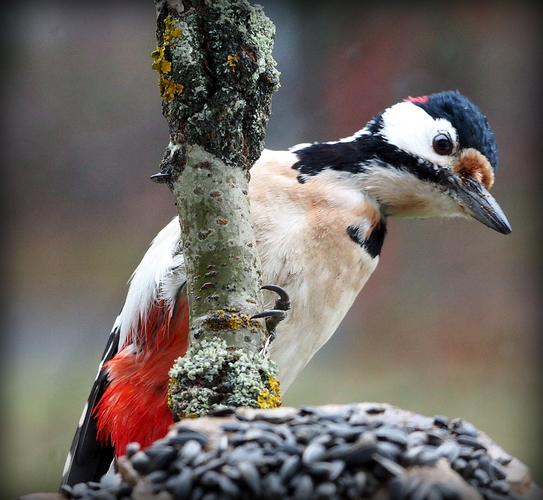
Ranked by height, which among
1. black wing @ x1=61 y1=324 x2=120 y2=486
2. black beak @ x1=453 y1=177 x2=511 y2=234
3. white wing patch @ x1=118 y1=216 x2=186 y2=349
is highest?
black beak @ x1=453 y1=177 x2=511 y2=234

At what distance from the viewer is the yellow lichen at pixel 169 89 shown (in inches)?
41.1

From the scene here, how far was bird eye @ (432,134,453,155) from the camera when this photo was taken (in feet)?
5.20

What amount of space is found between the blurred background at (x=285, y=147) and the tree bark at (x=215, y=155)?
1.20 metres

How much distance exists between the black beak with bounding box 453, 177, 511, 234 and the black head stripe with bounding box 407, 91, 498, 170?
0.08 metres

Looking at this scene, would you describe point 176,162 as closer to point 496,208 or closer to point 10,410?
point 496,208

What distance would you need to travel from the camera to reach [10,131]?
247 centimetres

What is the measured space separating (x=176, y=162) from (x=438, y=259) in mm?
1951

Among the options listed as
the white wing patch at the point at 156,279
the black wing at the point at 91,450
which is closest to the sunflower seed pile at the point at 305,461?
the white wing patch at the point at 156,279

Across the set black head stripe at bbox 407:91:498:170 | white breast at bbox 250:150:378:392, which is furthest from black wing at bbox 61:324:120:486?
black head stripe at bbox 407:91:498:170

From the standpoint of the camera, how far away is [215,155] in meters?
1.06

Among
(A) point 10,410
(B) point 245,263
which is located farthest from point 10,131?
(B) point 245,263

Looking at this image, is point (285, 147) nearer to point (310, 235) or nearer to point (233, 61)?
point (310, 235)

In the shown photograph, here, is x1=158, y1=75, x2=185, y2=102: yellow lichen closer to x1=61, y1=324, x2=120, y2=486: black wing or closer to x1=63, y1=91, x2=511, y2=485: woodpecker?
x1=63, y1=91, x2=511, y2=485: woodpecker

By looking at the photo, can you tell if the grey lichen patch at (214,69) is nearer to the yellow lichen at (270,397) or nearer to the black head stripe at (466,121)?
the yellow lichen at (270,397)
